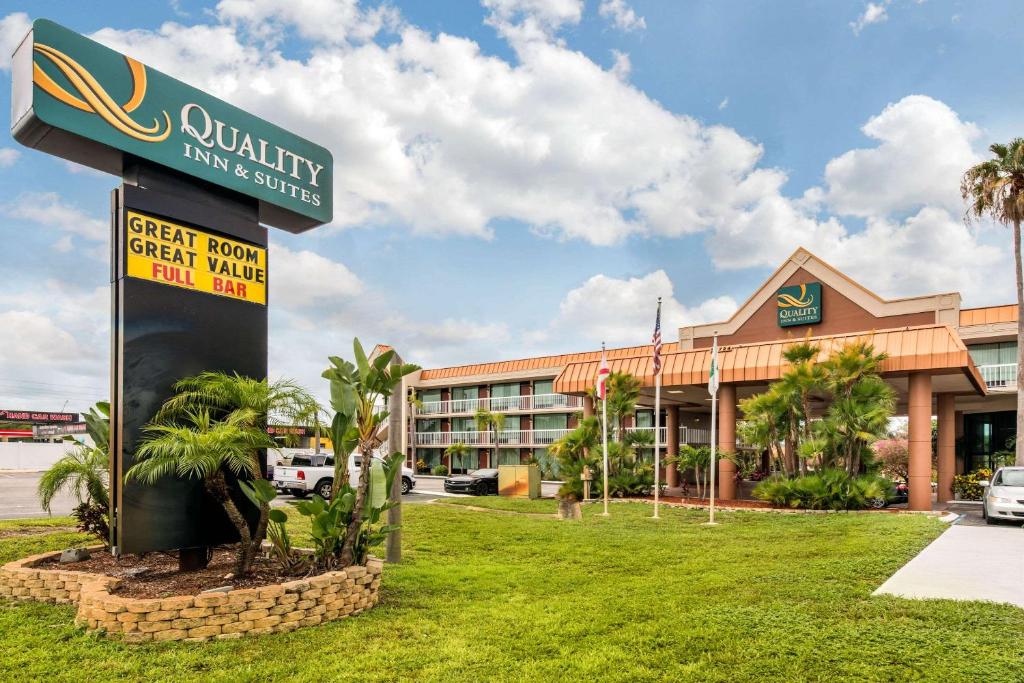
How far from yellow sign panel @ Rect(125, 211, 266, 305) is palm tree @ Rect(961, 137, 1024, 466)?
26402 millimetres

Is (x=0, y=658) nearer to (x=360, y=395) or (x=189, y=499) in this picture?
(x=189, y=499)

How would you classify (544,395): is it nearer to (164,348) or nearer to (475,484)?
(475,484)

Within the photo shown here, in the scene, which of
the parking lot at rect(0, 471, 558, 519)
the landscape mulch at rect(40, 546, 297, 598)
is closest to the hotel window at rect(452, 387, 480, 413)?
the parking lot at rect(0, 471, 558, 519)

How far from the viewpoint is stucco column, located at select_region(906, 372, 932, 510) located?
65.0 ft

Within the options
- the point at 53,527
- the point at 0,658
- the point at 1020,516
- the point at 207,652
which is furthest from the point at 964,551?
the point at 53,527

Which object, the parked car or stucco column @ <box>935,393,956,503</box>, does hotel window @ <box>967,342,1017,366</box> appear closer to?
stucco column @ <box>935,393,956,503</box>

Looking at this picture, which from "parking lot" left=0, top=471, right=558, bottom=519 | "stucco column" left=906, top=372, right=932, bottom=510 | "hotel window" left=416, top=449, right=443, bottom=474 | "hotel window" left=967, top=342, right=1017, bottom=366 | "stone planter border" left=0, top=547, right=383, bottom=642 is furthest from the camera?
"hotel window" left=416, top=449, right=443, bottom=474

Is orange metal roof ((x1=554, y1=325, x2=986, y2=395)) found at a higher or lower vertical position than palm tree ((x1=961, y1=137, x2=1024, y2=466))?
lower

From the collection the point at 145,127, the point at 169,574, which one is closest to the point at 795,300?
the point at 145,127

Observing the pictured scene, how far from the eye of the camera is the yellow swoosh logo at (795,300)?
29.0m

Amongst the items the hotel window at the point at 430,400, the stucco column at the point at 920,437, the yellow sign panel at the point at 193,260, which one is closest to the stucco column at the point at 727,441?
the stucco column at the point at 920,437

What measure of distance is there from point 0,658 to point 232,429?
2918 millimetres

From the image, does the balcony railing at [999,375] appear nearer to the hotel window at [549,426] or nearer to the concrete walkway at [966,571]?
the concrete walkway at [966,571]

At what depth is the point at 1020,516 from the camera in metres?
15.8
